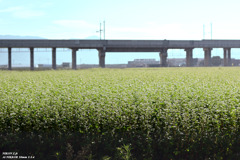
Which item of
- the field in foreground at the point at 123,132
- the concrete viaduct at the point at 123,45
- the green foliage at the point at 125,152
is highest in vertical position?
the concrete viaduct at the point at 123,45

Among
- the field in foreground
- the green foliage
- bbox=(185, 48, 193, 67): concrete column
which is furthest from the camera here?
bbox=(185, 48, 193, 67): concrete column

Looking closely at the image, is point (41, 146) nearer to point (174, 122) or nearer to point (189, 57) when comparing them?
point (174, 122)

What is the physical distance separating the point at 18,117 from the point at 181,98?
16.3 feet

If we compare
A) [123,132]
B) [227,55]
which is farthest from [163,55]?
[123,132]

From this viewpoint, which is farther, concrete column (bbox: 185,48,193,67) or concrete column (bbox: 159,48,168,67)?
concrete column (bbox: 185,48,193,67)

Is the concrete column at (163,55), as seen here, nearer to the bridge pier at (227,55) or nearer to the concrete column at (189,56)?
the concrete column at (189,56)

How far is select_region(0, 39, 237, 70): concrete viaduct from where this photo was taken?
56844 millimetres

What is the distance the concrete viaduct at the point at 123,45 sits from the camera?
186 ft

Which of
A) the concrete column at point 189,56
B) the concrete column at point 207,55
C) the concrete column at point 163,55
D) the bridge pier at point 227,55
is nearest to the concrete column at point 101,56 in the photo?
the concrete column at point 163,55

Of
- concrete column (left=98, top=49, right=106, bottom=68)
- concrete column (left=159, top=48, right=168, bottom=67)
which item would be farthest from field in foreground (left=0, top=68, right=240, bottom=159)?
concrete column (left=159, top=48, right=168, bottom=67)

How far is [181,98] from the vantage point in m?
Result: 9.12

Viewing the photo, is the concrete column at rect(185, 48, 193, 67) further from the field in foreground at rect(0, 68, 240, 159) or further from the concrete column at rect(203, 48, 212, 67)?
the field in foreground at rect(0, 68, 240, 159)

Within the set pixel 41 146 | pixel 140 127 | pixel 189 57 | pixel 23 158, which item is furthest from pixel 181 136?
pixel 189 57

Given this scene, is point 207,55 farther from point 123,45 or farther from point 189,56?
point 123,45
